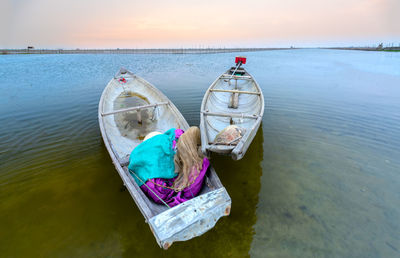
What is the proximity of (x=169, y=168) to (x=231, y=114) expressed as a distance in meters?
2.92

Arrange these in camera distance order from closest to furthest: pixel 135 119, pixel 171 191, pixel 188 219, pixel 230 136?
pixel 188 219
pixel 171 191
pixel 230 136
pixel 135 119

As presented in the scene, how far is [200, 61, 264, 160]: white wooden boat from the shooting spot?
403cm

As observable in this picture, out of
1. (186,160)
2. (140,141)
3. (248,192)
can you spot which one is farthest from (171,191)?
(140,141)

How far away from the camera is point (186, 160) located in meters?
4.06

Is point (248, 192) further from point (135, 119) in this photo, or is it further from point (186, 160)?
point (135, 119)

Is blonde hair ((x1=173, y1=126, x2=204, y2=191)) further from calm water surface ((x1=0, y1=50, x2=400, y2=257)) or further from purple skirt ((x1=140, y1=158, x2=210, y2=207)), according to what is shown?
calm water surface ((x1=0, y1=50, x2=400, y2=257))

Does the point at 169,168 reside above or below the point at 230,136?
below

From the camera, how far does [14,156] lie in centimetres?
632

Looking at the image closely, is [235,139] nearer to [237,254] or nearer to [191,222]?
[191,222]

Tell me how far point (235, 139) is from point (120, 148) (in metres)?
3.66

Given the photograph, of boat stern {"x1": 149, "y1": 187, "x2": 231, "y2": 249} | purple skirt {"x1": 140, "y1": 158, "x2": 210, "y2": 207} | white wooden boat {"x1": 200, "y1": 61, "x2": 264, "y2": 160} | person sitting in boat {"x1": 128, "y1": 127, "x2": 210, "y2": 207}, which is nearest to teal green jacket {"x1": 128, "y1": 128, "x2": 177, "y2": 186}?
person sitting in boat {"x1": 128, "y1": 127, "x2": 210, "y2": 207}

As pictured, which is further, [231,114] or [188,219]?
[231,114]

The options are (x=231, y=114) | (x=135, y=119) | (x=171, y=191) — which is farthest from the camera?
(x=135, y=119)

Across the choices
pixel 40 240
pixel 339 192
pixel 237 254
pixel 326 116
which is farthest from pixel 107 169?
pixel 326 116
